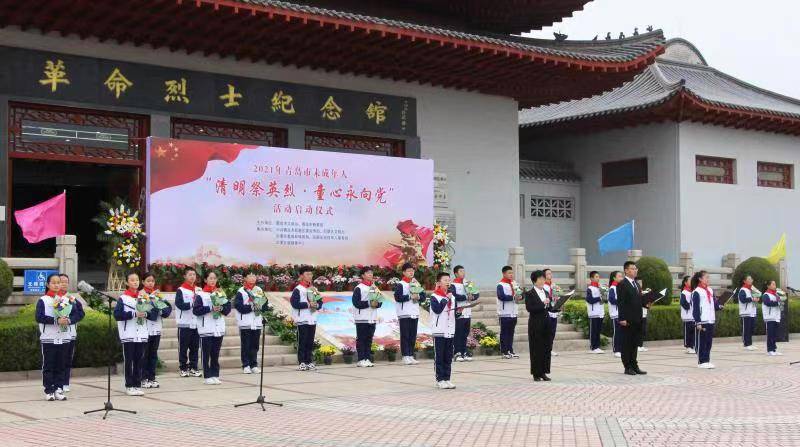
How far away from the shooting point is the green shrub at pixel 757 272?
24.3 m

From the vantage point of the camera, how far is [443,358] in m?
13.0

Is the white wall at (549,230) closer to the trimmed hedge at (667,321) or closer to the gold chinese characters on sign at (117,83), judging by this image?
the trimmed hedge at (667,321)

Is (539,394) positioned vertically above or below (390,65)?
below

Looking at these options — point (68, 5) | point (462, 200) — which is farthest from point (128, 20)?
point (462, 200)

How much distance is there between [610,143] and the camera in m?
27.8

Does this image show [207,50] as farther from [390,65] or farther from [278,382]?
[278,382]

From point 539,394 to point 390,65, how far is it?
1064cm

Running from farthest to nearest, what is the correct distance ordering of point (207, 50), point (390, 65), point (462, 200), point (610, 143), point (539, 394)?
1. point (610, 143)
2. point (462, 200)
3. point (390, 65)
4. point (207, 50)
5. point (539, 394)

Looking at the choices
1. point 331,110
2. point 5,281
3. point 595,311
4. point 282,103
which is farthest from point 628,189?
point 5,281

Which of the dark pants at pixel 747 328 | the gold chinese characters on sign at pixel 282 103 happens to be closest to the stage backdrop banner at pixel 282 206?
the gold chinese characters on sign at pixel 282 103

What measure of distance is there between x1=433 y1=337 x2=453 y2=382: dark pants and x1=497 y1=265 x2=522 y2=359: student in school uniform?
173 inches

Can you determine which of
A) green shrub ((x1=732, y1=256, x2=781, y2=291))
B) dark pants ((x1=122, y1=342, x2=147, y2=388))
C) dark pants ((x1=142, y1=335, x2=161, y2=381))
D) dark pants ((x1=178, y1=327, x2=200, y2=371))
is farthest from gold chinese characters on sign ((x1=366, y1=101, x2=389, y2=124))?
dark pants ((x1=122, y1=342, x2=147, y2=388))

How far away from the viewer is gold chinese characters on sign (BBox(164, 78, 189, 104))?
1900 centimetres

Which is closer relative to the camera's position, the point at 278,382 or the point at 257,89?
the point at 278,382
